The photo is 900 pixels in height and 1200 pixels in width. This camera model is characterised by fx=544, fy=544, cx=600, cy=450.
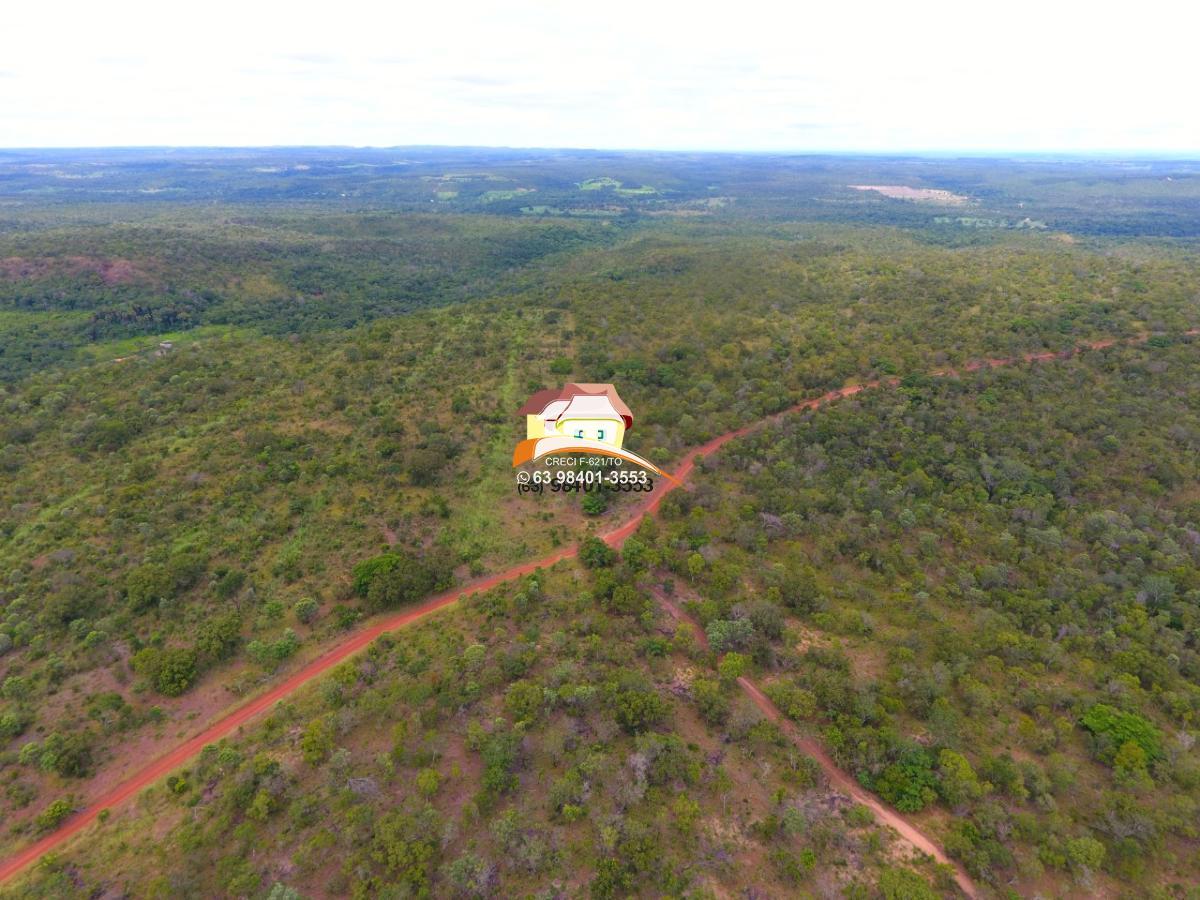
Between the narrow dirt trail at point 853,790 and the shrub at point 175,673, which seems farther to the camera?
the shrub at point 175,673

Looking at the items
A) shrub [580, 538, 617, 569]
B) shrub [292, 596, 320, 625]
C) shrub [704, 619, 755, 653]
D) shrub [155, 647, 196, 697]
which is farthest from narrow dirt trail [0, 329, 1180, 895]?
shrub [155, 647, 196, 697]

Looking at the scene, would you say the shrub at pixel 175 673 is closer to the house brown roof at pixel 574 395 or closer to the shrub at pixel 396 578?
the shrub at pixel 396 578

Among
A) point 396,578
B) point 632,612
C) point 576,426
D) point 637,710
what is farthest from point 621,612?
point 576,426

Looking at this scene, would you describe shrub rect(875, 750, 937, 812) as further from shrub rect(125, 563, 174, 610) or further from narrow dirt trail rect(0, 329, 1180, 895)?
shrub rect(125, 563, 174, 610)

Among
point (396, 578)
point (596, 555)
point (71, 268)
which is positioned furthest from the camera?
point (71, 268)

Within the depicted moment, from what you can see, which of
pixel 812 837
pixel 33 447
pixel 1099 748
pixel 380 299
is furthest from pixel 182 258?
pixel 1099 748

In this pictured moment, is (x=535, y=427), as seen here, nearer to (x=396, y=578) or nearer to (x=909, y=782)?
(x=396, y=578)

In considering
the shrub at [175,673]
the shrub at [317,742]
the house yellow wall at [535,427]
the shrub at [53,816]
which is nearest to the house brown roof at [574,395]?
the house yellow wall at [535,427]
